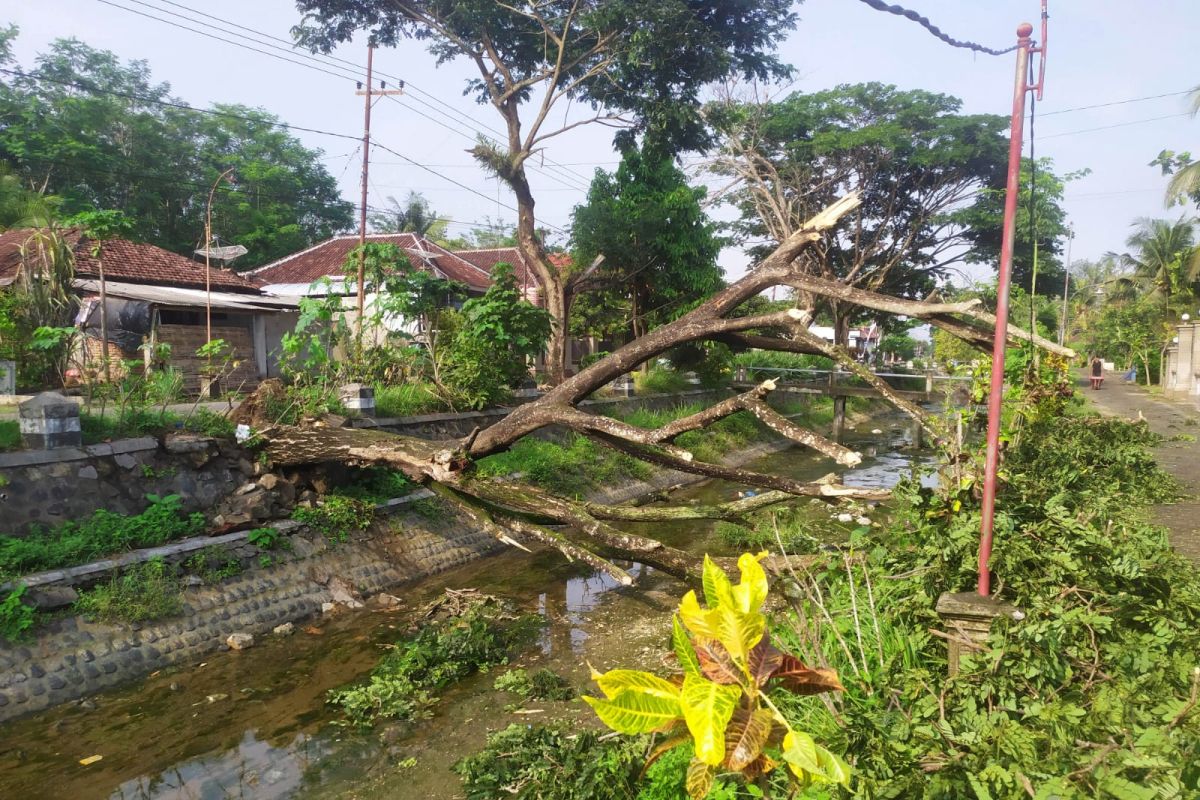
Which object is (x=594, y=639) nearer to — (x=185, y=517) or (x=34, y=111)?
(x=185, y=517)

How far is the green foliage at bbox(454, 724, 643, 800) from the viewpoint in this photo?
4.27 meters

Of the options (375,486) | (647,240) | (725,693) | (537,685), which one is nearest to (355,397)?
(375,486)

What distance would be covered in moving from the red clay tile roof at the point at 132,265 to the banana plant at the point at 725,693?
60.5ft

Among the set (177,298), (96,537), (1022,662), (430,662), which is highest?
(177,298)

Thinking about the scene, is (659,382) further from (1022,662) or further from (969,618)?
(1022,662)

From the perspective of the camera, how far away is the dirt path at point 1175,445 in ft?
24.5

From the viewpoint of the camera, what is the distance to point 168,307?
53.5 ft

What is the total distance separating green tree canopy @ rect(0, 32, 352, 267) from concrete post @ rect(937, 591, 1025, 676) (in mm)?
22722

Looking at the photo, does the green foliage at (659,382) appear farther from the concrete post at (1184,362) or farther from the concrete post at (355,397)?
the concrete post at (1184,362)

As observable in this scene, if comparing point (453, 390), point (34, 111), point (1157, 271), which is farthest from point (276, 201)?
point (1157, 271)

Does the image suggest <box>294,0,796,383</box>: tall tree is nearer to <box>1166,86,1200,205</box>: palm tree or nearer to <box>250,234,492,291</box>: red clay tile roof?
<box>250,234,492,291</box>: red clay tile roof

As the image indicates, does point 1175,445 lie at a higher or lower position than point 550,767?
higher

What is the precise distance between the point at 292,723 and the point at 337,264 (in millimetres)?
19897

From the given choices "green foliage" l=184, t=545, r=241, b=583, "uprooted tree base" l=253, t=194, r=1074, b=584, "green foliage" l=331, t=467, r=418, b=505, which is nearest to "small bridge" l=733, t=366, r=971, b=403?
"uprooted tree base" l=253, t=194, r=1074, b=584
